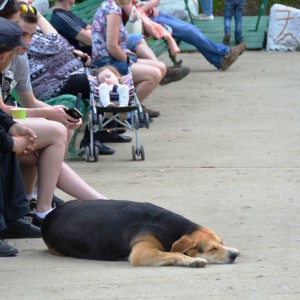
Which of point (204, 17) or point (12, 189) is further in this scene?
point (204, 17)

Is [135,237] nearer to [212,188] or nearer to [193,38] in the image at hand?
[212,188]

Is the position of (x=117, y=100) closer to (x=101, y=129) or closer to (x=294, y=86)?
(x=101, y=129)

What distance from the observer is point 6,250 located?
5609 mm

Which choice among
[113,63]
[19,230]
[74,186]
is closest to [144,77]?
[113,63]

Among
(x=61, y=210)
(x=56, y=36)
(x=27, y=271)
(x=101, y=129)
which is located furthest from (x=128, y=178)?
(x=27, y=271)

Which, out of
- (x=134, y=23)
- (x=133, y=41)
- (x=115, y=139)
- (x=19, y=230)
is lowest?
(x=115, y=139)

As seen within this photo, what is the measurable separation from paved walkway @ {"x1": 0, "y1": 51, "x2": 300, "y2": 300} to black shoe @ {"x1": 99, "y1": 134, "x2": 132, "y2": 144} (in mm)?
170

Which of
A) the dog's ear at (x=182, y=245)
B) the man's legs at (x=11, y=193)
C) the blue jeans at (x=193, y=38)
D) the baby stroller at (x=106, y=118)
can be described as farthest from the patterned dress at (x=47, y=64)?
the blue jeans at (x=193, y=38)

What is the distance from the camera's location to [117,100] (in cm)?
891

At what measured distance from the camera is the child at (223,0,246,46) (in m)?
16.8

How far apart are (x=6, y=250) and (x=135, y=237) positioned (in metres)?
0.78

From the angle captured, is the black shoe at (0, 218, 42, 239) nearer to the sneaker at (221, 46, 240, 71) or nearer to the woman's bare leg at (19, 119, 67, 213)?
the woman's bare leg at (19, 119, 67, 213)

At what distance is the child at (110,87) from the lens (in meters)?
8.78

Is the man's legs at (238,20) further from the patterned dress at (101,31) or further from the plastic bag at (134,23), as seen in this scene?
the patterned dress at (101,31)
